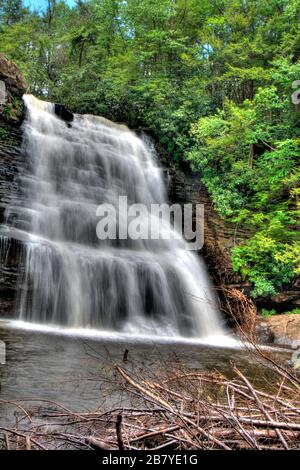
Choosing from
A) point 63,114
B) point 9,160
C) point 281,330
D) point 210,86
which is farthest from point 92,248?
point 210,86

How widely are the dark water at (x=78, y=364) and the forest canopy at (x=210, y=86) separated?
5610 mm

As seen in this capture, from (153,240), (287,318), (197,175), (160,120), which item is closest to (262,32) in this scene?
(160,120)

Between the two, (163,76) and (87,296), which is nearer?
(87,296)

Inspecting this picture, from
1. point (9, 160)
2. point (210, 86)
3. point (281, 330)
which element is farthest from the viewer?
point (210, 86)

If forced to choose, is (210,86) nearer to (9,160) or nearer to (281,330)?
(9,160)

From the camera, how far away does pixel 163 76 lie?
60.5ft

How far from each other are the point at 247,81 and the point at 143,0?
6.28 meters

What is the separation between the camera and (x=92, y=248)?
35.9 feet

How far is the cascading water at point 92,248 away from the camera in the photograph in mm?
9016

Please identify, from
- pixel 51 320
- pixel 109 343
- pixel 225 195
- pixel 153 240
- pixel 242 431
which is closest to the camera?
pixel 242 431

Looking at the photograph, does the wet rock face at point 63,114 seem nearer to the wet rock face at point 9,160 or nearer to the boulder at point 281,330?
the wet rock face at point 9,160

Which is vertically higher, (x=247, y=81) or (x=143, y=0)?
(x=143, y=0)

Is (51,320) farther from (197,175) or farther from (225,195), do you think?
(197,175)

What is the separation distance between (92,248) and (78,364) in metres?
5.57
